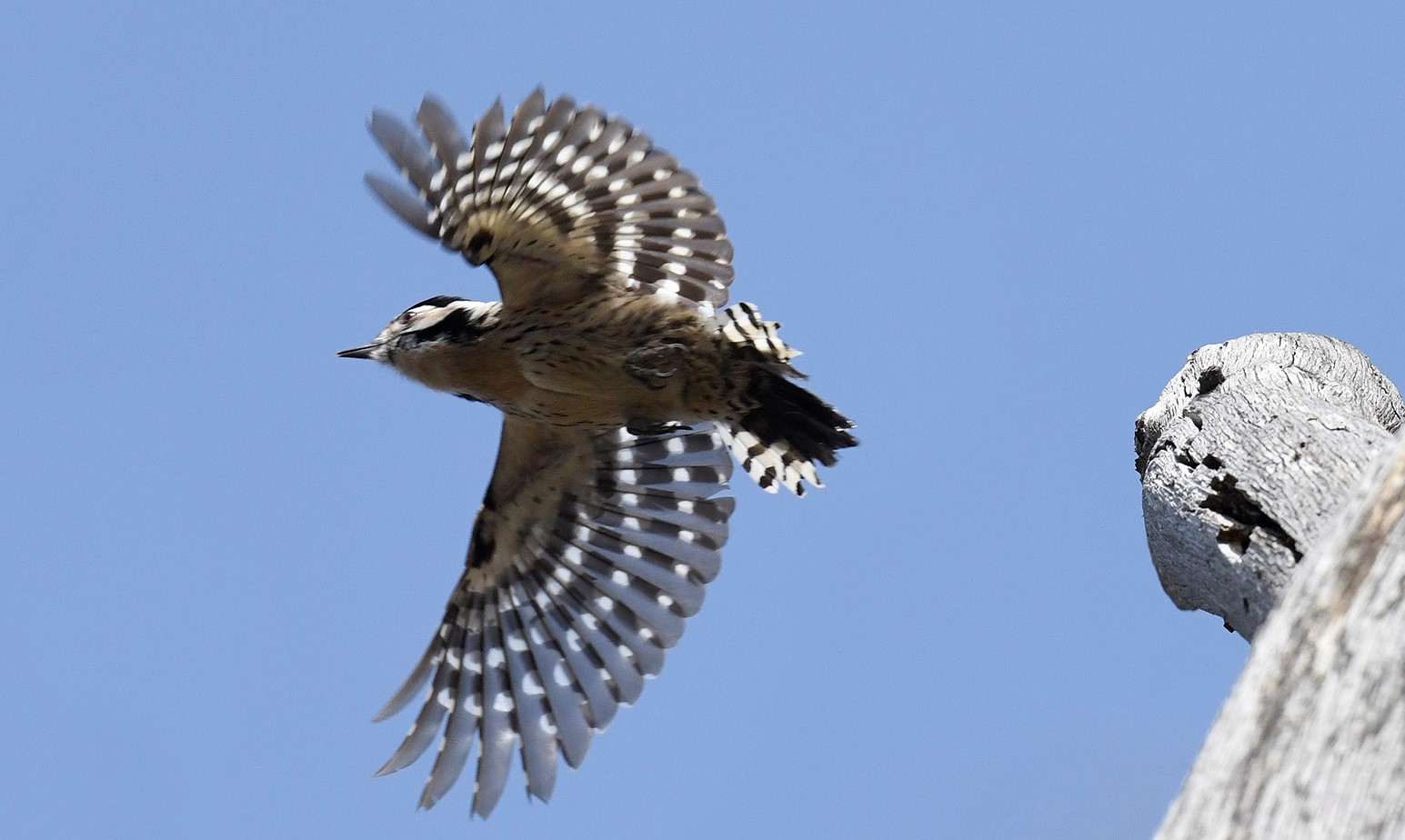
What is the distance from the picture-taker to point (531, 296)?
5.47 meters

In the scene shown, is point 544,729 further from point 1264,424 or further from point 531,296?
point 1264,424

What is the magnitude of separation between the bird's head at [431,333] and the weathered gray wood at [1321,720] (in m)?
3.73

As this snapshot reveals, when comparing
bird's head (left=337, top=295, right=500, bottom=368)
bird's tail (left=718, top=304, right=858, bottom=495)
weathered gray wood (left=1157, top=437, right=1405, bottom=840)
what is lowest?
weathered gray wood (left=1157, top=437, right=1405, bottom=840)

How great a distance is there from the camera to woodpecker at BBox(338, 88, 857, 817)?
530 centimetres

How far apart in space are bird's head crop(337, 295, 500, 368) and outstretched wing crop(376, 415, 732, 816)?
0.56 m

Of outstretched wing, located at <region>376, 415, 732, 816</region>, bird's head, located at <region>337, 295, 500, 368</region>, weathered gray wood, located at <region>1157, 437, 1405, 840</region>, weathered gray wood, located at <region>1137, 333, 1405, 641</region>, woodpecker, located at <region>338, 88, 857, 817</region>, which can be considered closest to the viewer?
weathered gray wood, located at <region>1157, 437, 1405, 840</region>

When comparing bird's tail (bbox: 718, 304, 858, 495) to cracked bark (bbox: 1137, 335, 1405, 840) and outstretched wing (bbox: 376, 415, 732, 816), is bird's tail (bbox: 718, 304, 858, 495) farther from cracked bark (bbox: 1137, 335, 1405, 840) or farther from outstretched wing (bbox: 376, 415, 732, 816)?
cracked bark (bbox: 1137, 335, 1405, 840)

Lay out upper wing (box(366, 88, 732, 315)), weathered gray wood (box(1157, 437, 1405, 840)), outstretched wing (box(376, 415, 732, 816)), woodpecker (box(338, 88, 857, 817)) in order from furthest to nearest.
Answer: outstretched wing (box(376, 415, 732, 816))
woodpecker (box(338, 88, 857, 817))
upper wing (box(366, 88, 732, 315))
weathered gray wood (box(1157, 437, 1405, 840))

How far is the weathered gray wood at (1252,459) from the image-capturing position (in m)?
3.34

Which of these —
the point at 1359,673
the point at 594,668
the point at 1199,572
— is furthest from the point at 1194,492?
the point at 594,668

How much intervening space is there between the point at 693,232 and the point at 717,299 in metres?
0.26

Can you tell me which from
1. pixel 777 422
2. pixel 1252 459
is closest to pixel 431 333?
pixel 777 422

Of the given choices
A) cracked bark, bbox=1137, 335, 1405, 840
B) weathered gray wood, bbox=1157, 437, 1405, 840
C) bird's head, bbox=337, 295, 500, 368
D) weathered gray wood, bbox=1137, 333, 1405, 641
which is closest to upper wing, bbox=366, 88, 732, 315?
bird's head, bbox=337, 295, 500, 368

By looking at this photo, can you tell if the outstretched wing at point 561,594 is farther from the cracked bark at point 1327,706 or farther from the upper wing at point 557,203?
the cracked bark at point 1327,706
